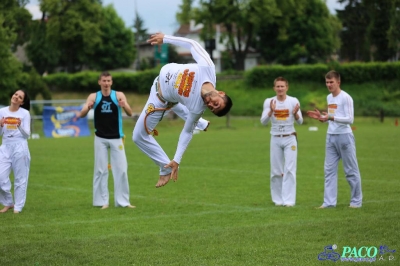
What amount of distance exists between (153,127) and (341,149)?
494 cm

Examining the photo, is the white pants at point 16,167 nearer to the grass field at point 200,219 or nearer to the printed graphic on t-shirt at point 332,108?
the grass field at point 200,219

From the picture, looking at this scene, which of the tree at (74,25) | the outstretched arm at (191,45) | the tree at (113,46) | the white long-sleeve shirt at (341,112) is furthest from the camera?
the tree at (113,46)

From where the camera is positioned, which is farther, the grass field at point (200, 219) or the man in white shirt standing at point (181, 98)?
the grass field at point (200, 219)

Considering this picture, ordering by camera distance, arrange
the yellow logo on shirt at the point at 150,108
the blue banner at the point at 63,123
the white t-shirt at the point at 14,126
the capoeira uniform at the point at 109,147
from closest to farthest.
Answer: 1. the yellow logo on shirt at the point at 150,108
2. the white t-shirt at the point at 14,126
3. the capoeira uniform at the point at 109,147
4. the blue banner at the point at 63,123

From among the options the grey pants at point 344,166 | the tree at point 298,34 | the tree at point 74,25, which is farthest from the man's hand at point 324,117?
the tree at point 74,25

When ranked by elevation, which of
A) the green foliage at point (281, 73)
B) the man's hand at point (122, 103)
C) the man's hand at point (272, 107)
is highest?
the man's hand at point (122, 103)

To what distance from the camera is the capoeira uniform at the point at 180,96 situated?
33.2ft

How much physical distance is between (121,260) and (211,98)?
245 centimetres

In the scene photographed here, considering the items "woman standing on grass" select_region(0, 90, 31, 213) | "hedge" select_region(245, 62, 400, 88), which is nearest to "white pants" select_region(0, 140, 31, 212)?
"woman standing on grass" select_region(0, 90, 31, 213)

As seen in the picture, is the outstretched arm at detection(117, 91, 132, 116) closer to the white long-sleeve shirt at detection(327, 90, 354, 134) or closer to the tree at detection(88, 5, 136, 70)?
the white long-sleeve shirt at detection(327, 90, 354, 134)

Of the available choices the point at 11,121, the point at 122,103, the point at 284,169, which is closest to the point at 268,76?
the point at 284,169

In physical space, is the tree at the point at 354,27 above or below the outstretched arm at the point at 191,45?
below

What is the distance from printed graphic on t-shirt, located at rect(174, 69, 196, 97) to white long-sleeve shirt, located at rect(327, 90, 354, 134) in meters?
4.76

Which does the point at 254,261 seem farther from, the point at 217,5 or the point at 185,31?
the point at 185,31
